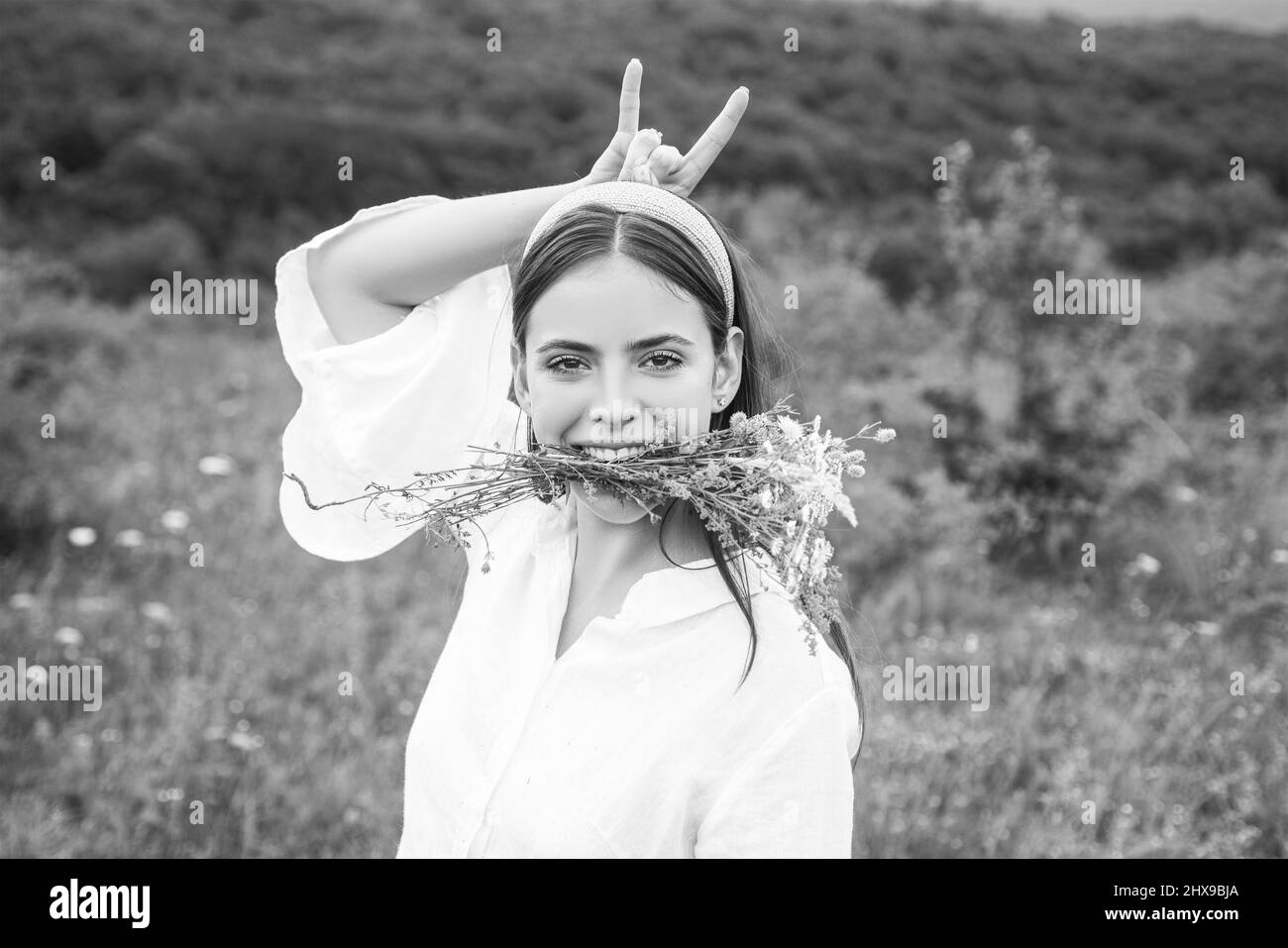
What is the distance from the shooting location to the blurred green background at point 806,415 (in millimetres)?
3623

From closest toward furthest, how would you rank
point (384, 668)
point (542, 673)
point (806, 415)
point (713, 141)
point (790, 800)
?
point (790, 800), point (542, 673), point (713, 141), point (806, 415), point (384, 668)

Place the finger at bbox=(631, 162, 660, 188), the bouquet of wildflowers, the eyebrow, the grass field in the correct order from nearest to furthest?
the bouquet of wildflowers < the eyebrow < the finger at bbox=(631, 162, 660, 188) < the grass field

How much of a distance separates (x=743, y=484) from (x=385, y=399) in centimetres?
65

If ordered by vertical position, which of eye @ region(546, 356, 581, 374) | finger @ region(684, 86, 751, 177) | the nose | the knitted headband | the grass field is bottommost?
the grass field

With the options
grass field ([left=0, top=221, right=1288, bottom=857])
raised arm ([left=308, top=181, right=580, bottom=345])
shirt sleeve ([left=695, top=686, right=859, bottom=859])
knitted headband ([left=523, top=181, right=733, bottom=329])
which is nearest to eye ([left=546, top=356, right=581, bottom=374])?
knitted headband ([left=523, top=181, right=733, bottom=329])

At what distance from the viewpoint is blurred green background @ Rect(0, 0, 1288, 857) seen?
11.9ft

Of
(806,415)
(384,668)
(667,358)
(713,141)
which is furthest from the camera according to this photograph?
(384,668)

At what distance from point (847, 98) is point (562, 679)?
17.1m

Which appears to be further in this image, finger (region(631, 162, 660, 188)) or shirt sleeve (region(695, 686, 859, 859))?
finger (region(631, 162, 660, 188))

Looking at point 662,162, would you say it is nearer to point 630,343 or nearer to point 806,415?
point 630,343

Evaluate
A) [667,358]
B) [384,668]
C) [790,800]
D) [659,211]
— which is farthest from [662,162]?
[384,668]

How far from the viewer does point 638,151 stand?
1.59 meters

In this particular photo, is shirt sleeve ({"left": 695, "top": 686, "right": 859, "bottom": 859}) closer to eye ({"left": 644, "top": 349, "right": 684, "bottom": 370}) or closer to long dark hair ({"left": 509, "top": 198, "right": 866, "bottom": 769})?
long dark hair ({"left": 509, "top": 198, "right": 866, "bottom": 769})
